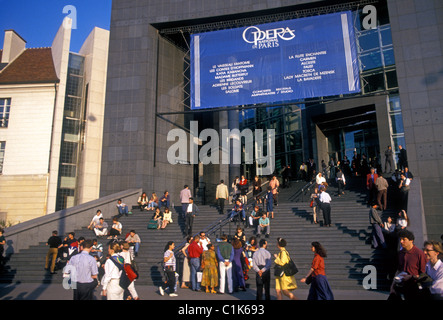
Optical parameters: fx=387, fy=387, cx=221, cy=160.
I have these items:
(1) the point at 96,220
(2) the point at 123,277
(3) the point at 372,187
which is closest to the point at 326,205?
(3) the point at 372,187

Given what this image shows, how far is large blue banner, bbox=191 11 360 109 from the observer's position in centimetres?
2206

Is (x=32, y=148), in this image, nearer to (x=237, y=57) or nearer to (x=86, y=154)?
(x=86, y=154)

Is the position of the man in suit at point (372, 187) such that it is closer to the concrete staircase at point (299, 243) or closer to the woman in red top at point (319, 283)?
the concrete staircase at point (299, 243)

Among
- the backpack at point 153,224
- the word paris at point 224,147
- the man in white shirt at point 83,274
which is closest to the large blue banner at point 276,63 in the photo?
the word paris at point 224,147

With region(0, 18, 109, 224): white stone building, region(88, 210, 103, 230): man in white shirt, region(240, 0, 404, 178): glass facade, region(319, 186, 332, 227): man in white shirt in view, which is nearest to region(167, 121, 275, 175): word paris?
region(240, 0, 404, 178): glass facade

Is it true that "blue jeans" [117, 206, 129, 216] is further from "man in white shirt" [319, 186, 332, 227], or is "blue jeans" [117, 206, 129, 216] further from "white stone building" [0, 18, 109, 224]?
"white stone building" [0, 18, 109, 224]

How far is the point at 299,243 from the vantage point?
1459 centimetres

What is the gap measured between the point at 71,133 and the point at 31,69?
23.7 feet

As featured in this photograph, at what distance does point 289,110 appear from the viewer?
35.8 meters

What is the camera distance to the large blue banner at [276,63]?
869 inches

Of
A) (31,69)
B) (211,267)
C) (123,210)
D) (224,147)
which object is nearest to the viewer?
(211,267)

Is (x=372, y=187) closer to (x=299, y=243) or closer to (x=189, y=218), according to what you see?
(x=299, y=243)

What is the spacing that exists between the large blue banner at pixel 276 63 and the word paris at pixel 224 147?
395 centimetres

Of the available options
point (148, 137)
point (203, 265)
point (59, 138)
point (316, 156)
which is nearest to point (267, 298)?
point (203, 265)
